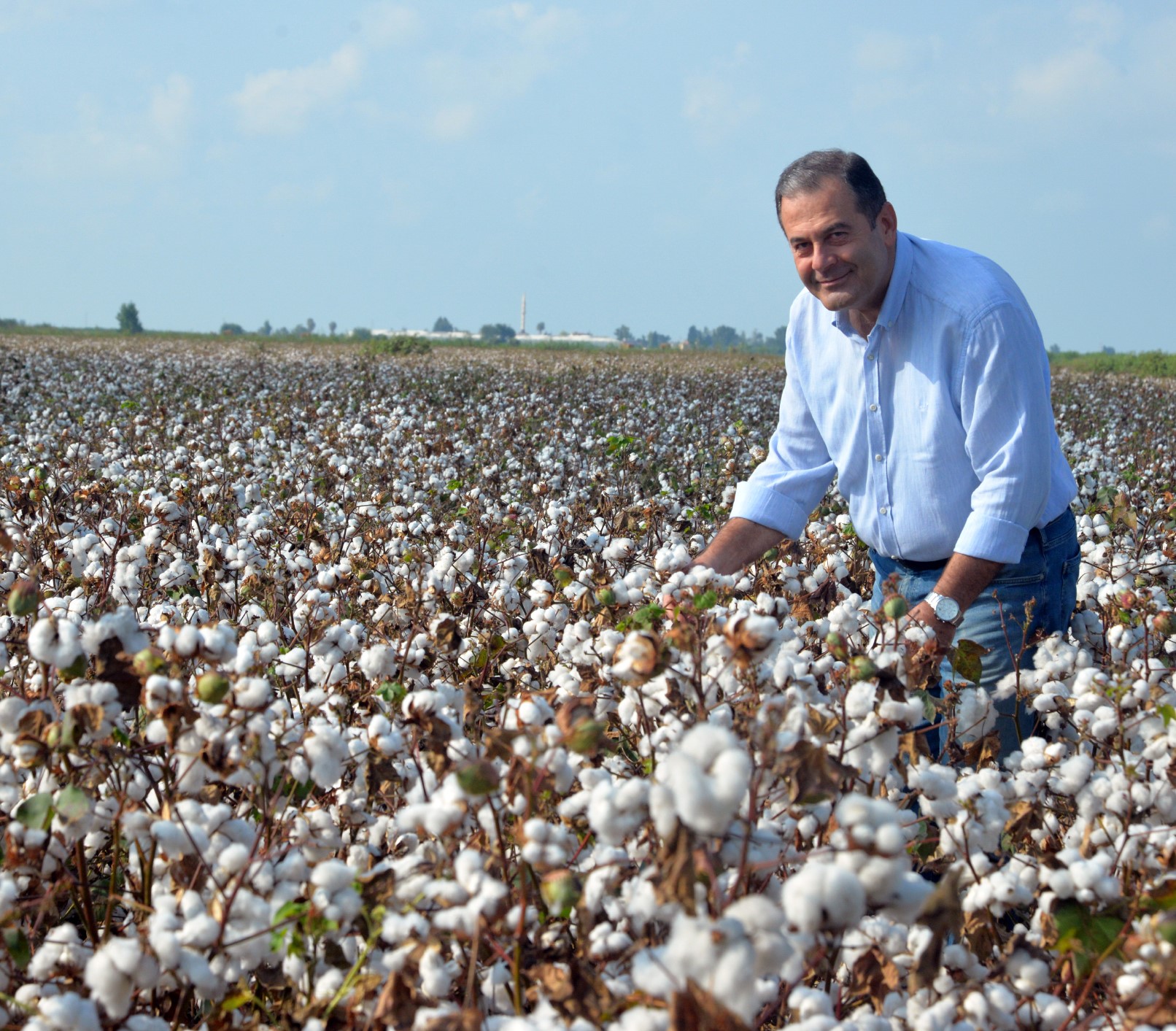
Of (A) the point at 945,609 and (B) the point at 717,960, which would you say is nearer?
(B) the point at 717,960

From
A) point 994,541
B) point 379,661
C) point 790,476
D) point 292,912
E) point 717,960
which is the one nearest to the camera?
point 717,960

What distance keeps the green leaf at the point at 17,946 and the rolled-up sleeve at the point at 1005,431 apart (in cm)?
221

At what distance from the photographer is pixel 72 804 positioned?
4.80ft

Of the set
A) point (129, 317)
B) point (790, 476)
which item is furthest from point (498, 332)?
point (790, 476)

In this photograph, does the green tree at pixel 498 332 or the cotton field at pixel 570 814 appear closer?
the cotton field at pixel 570 814

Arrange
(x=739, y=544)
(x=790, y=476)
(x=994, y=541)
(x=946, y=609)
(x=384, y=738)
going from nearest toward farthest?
1. (x=384, y=738)
2. (x=946, y=609)
3. (x=994, y=541)
4. (x=739, y=544)
5. (x=790, y=476)

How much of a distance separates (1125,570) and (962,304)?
116 cm

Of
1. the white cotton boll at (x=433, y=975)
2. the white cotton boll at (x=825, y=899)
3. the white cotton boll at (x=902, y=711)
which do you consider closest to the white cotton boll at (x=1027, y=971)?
the white cotton boll at (x=902, y=711)

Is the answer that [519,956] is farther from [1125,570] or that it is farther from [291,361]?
[291,361]

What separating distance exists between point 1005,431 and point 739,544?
2.64 feet

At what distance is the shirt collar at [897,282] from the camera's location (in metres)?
3.02

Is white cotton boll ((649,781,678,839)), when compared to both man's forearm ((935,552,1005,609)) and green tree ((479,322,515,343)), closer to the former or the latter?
man's forearm ((935,552,1005,609))

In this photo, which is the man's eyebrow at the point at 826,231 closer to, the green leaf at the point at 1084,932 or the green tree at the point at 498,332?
the green leaf at the point at 1084,932

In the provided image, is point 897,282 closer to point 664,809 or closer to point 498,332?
point 664,809
